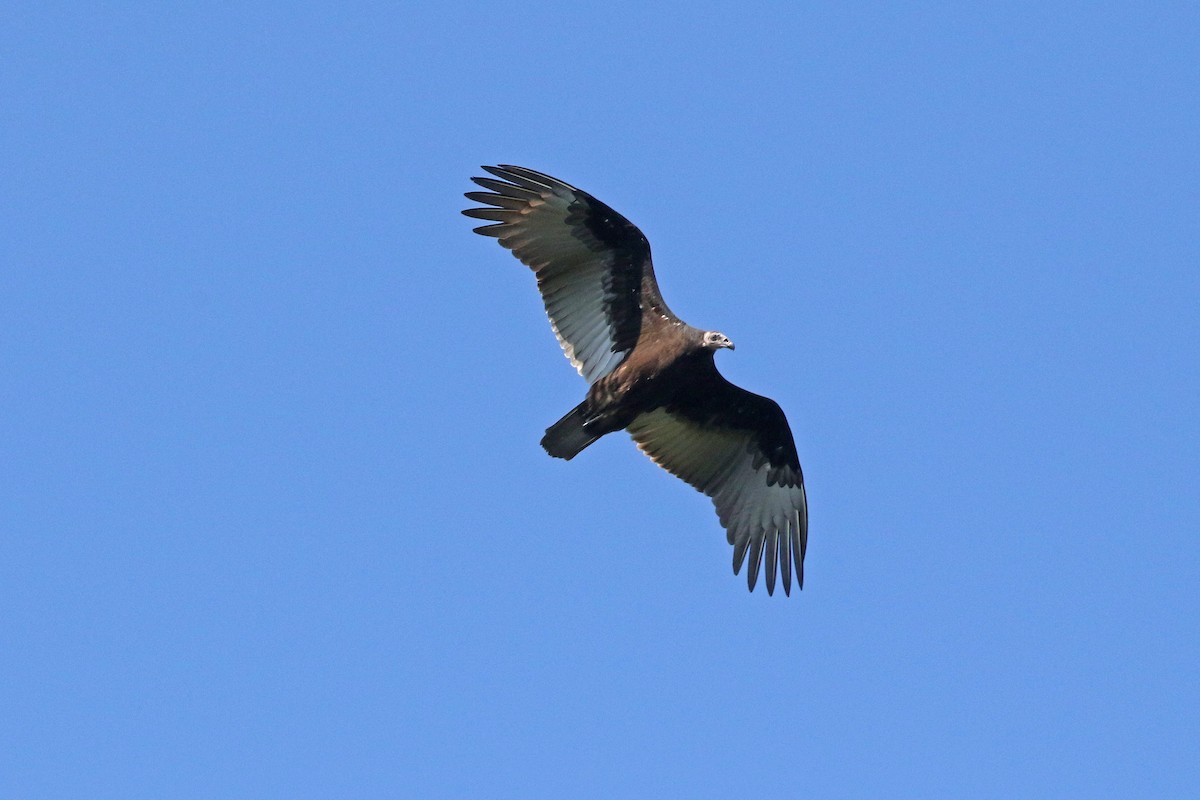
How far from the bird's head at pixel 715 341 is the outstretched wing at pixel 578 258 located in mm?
657

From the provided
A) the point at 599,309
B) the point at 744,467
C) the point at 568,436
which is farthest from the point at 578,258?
the point at 744,467

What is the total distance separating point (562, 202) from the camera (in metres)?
17.3

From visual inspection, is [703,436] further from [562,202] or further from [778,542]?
[562,202]

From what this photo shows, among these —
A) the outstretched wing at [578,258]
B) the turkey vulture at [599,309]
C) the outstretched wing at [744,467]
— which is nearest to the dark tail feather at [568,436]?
→ the turkey vulture at [599,309]

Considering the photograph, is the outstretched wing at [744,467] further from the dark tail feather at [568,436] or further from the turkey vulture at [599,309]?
Answer: the dark tail feather at [568,436]

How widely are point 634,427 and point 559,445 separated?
1713 millimetres

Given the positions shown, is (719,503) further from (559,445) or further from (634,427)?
(559,445)

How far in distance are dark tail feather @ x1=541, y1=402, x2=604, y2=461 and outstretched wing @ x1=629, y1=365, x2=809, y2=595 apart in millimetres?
1547

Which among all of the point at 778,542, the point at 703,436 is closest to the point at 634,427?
the point at 703,436

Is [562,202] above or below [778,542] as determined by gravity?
above

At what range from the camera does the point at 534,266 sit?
17.4m

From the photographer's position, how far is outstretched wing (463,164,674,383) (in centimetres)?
1730

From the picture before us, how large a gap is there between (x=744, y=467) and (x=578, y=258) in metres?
3.13

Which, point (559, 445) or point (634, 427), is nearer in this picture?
point (559, 445)
